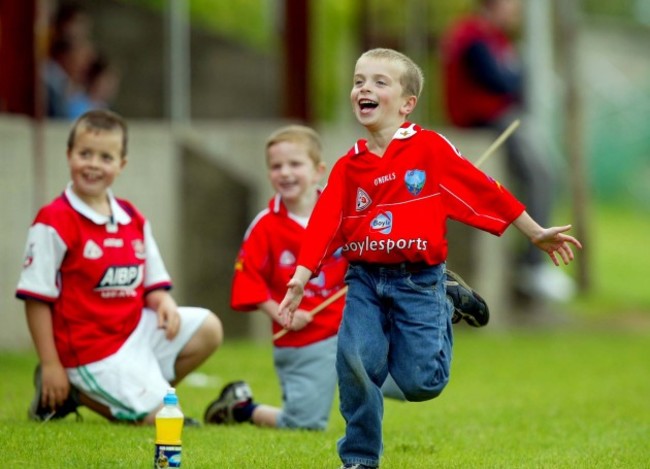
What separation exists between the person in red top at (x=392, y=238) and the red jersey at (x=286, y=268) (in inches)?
67.4

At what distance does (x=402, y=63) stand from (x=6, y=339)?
6.38 meters

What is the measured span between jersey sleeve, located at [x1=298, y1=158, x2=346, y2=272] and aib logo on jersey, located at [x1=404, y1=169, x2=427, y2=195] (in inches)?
10.9

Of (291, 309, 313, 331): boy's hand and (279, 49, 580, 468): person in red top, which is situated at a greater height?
(279, 49, 580, 468): person in red top

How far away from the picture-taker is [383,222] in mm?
6449

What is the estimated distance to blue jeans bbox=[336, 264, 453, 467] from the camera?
6.34m

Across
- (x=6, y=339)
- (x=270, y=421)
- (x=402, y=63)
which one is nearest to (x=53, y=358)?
(x=270, y=421)

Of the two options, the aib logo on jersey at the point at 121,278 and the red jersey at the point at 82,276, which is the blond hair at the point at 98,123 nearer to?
the red jersey at the point at 82,276

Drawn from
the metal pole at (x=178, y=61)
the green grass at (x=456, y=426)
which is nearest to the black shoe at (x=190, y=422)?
the green grass at (x=456, y=426)

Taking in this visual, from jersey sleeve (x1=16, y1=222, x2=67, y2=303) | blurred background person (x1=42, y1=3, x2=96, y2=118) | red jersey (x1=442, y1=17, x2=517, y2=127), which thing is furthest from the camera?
red jersey (x1=442, y1=17, x2=517, y2=127)

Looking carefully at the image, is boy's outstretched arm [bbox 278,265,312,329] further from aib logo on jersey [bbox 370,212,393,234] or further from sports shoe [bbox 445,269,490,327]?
sports shoe [bbox 445,269,490,327]

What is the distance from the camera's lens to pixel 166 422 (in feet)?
20.0

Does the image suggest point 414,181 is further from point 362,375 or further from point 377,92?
point 362,375

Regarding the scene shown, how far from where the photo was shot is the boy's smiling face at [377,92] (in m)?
6.49

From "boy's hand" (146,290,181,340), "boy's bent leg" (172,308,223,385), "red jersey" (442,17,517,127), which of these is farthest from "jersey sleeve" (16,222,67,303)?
"red jersey" (442,17,517,127)
